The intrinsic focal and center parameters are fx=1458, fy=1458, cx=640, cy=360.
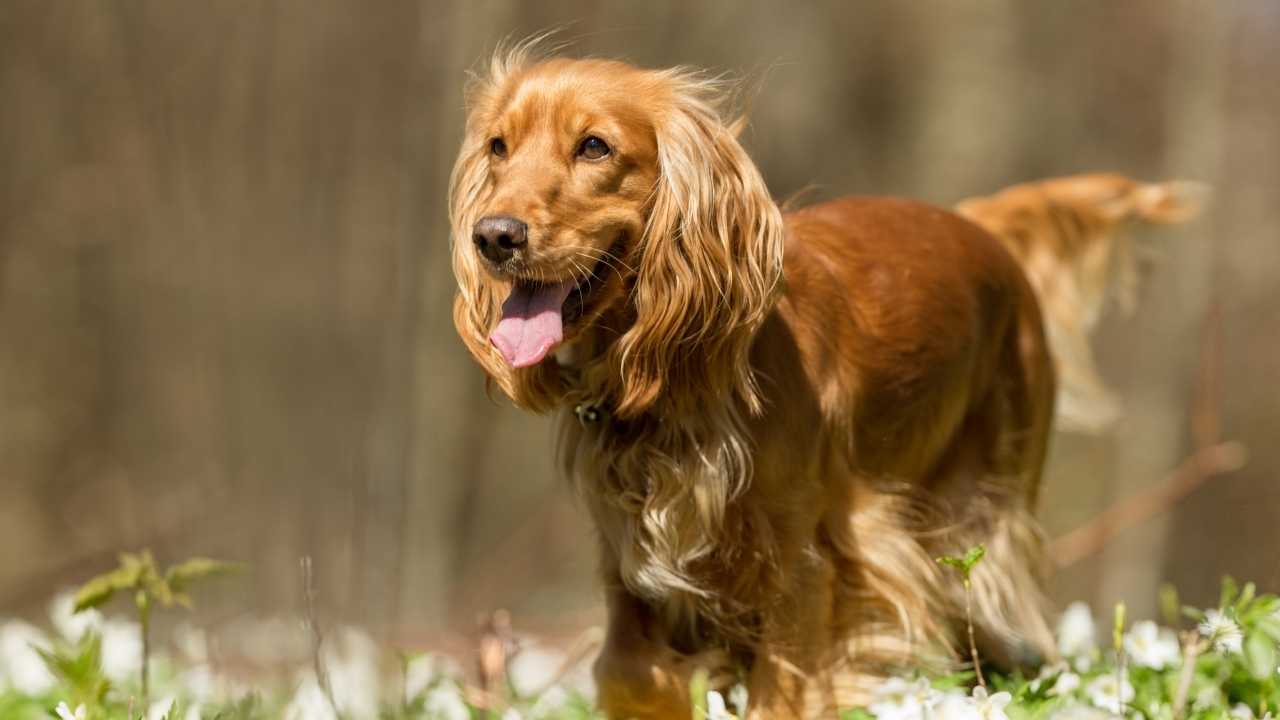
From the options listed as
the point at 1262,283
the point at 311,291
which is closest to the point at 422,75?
the point at 311,291

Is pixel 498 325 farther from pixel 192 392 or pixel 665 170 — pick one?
pixel 192 392

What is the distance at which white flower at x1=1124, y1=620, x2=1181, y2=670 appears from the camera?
3.46 metres

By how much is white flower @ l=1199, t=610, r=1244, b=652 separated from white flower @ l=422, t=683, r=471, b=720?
165 centimetres

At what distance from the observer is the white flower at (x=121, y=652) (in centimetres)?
428

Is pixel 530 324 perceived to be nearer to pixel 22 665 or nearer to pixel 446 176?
pixel 22 665

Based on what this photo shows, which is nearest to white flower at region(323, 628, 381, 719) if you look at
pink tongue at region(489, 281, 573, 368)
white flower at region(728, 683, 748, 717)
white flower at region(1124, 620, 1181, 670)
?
pink tongue at region(489, 281, 573, 368)

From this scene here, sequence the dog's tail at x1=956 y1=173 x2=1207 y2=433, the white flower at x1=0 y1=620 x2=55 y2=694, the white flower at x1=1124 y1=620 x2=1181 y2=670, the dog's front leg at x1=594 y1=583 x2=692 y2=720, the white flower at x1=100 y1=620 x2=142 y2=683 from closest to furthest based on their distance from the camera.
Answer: the dog's front leg at x1=594 y1=583 x2=692 y2=720
the white flower at x1=1124 y1=620 x2=1181 y2=670
the white flower at x1=0 y1=620 x2=55 y2=694
the white flower at x1=100 y1=620 x2=142 y2=683
the dog's tail at x1=956 y1=173 x2=1207 y2=433

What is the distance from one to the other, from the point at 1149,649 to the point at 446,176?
4189mm

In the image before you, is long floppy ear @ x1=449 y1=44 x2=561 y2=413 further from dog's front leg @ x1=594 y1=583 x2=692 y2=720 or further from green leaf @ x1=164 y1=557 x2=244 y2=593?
green leaf @ x1=164 y1=557 x2=244 y2=593

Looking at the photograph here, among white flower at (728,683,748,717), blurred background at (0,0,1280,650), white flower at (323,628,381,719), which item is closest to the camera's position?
white flower at (323,628,381,719)

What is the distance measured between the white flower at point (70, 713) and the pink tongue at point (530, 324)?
1087 millimetres

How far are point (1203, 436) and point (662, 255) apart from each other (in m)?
3.99

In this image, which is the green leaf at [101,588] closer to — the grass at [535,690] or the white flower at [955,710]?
the grass at [535,690]

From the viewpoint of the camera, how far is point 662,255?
2.94 m
